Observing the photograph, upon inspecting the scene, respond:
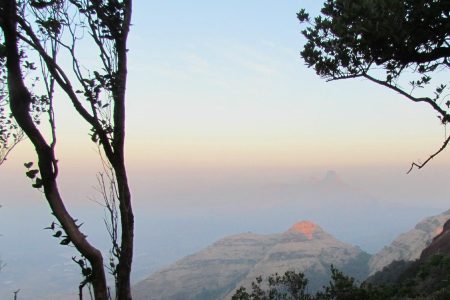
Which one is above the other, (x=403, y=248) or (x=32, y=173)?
(x=32, y=173)

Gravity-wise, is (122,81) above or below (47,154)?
above

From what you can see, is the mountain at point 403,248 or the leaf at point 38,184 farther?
the mountain at point 403,248

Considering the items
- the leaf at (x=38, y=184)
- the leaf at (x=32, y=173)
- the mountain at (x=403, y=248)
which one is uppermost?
the leaf at (x=32, y=173)

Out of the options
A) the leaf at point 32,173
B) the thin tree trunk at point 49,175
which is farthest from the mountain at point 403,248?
the leaf at point 32,173

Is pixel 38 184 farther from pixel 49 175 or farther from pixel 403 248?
pixel 403 248

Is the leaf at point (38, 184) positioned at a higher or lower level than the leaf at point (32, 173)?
lower

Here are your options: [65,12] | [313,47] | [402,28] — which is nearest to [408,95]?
[402,28]

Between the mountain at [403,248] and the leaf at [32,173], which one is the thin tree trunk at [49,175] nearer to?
the leaf at [32,173]

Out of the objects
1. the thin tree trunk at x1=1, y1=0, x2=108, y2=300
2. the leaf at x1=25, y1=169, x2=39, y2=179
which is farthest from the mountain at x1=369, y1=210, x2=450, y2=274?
the leaf at x1=25, y1=169, x2=39, y2=179

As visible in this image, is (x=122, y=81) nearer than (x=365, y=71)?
Yes

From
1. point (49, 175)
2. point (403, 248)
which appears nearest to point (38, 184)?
point (49, 175)

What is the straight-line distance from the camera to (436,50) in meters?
8.63

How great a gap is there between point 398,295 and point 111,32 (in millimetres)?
18976

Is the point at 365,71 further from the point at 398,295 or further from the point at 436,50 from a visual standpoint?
the point at 398,295
